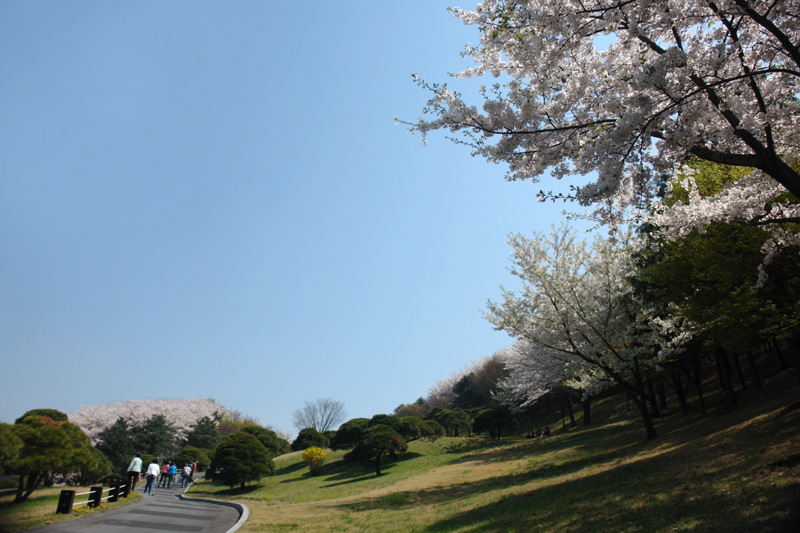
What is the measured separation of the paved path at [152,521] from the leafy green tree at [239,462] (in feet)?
32.1

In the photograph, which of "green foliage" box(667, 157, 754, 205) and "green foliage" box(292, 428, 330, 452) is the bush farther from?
"green foliage" box(667, 157, 754, 205)

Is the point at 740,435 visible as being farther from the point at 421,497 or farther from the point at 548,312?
the point at 421,497

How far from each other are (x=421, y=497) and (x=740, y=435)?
9.12 metres

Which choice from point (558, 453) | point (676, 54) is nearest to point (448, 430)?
point (558, 453)

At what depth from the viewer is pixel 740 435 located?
10.4 metres

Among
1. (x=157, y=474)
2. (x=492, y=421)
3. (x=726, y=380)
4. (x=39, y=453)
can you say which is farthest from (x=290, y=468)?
(x=726, y=380)

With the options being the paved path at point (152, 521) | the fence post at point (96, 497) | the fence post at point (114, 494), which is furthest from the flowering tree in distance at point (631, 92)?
the fence post at point (114, 494)

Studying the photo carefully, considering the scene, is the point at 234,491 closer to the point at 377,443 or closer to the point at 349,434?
the point at 349,434

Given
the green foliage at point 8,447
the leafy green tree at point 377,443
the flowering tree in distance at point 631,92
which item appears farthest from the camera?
the leafy green tree at point 377,443

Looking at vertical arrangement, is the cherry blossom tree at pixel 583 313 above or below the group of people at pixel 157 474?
above

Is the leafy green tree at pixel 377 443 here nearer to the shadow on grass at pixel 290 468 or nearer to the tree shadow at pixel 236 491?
the tree shadow at pixel 236 491

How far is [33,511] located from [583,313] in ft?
58.6

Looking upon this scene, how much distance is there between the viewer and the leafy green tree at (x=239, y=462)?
68.8ft

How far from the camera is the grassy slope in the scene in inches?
214
